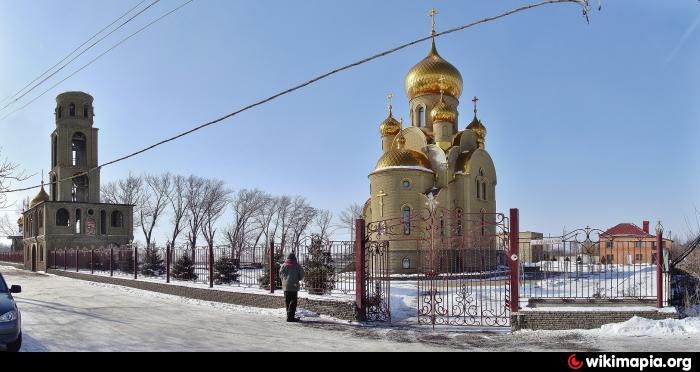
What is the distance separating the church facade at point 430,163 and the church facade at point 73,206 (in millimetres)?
23487

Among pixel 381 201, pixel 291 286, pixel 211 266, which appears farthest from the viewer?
pixel 381 201

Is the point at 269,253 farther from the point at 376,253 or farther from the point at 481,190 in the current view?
the point at 481,190

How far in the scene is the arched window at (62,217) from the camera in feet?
152

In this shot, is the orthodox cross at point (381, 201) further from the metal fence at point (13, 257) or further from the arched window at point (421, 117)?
the metal fence at point (13, 257)

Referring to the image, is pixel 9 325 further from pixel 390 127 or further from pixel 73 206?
pixel 73 206

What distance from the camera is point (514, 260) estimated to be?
1116 cm

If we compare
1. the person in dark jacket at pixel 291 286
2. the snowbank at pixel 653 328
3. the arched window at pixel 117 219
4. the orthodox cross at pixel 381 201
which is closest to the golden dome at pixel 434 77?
the orthodox cross at pixel 381 201

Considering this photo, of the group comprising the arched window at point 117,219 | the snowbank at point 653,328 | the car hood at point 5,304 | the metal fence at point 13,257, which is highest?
the arched window at point 117,219

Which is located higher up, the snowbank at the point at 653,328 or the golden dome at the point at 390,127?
the golden dome at the point at 390,127

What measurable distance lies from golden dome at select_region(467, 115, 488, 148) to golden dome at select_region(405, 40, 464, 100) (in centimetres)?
288

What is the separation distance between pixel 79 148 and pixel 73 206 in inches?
188

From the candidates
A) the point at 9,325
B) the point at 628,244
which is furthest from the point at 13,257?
the point at 628,244
